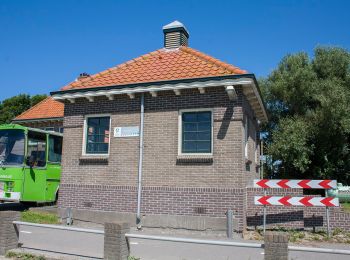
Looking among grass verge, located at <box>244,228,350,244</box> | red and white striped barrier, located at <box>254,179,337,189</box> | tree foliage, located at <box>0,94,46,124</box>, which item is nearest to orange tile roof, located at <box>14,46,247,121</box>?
red and white striped barrier, located at <box>254,179,337,189</box>

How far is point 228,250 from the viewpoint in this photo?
9125mm

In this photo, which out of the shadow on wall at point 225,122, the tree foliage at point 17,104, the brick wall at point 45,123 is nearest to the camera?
the shadow on wall at point 225,122

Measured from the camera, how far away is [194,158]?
38.7 feet

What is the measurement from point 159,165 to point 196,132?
5.23 ft

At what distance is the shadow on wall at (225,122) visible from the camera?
38.1ft

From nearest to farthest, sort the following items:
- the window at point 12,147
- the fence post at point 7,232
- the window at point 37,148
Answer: the fence post at point 7,232 → the window at point 12,147 → the window at point 37,148

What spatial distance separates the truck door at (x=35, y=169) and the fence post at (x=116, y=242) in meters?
7.59

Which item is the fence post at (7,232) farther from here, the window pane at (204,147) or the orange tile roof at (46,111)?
the orange tile roof at (46,111)

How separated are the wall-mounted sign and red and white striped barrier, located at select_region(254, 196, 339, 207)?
4.40m

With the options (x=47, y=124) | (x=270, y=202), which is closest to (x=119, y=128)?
(x=270, y=202)

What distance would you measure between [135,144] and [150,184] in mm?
1428

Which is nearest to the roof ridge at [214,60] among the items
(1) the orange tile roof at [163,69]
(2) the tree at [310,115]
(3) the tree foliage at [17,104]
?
(1) the orange tile roof at [163,69]

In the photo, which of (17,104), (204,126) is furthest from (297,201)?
(17,104)

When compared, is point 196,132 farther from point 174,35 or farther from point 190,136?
point 174,35
